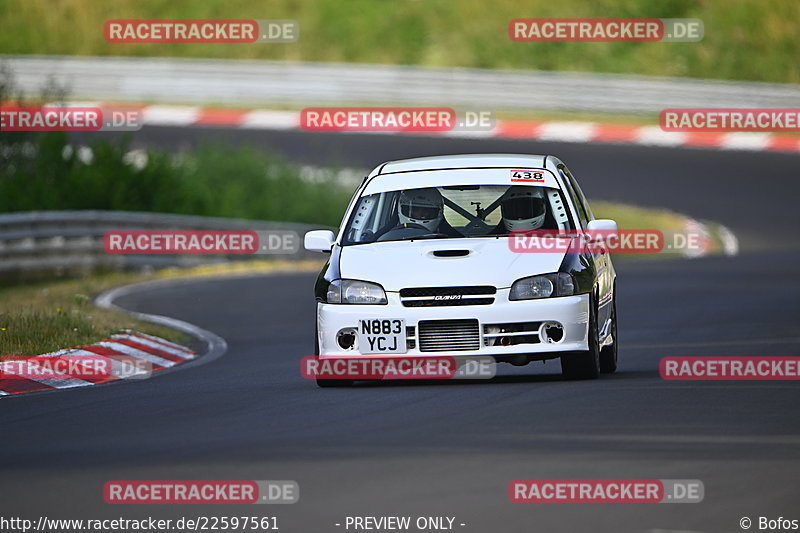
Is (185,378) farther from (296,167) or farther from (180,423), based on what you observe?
(296,167)

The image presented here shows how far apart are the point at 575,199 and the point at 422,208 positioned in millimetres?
1233

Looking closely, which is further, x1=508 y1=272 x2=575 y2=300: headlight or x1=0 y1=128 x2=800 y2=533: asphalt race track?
x1=508 y1=272 x2=575 y2=300: headlight

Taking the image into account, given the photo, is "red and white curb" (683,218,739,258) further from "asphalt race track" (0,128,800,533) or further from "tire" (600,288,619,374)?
"tire" (600,288,619,374)

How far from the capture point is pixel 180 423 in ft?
33.3

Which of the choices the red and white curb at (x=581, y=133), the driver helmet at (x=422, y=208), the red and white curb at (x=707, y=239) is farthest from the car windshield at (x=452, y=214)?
the red and white curb at (x=581, y=133)

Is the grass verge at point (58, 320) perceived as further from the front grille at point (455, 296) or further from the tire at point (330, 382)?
the front grille at point (455, 296)

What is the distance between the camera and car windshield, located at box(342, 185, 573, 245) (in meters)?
12.5

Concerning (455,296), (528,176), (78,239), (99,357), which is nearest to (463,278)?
(455,296)

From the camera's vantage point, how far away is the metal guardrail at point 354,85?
1617 inches

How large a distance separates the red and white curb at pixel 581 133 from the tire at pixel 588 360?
28126 mm

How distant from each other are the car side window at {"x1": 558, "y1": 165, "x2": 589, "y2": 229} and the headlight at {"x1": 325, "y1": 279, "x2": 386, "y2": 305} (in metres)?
1.84

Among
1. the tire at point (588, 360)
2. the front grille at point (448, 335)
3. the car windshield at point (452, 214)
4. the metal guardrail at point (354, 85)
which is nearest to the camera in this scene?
the front grille at point (448, 335)

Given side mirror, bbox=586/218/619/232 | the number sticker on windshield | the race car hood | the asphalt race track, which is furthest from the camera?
the number sticker on windshield

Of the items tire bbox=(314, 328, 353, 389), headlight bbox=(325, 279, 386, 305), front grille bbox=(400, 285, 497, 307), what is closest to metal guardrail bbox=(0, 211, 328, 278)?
tire bbox=(314, 328, 353, 389)
